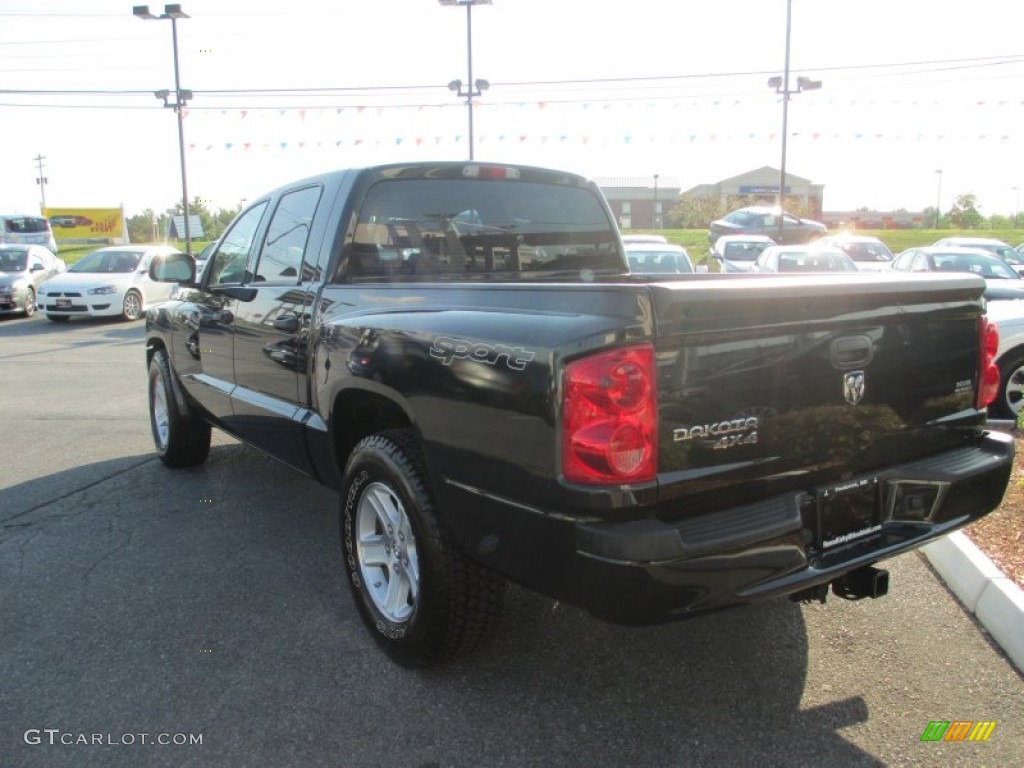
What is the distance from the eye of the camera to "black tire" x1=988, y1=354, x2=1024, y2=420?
22.2 feet

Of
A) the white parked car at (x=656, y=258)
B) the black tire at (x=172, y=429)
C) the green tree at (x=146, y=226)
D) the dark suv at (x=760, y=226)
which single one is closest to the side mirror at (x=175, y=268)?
the black tire at (x=172, y=429)

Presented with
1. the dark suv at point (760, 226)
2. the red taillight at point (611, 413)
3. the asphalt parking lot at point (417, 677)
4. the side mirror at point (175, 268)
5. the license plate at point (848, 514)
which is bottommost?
the asphalt parking lot at point (417, 677)

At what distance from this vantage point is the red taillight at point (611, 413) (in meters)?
2.20

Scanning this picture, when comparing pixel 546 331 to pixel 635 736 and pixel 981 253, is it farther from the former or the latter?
pixel 981 253

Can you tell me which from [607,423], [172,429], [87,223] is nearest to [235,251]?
[172,429]

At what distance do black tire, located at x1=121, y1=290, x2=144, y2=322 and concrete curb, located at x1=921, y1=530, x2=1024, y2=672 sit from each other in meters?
17.7

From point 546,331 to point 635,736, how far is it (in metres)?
1.35

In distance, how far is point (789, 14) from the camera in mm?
22516

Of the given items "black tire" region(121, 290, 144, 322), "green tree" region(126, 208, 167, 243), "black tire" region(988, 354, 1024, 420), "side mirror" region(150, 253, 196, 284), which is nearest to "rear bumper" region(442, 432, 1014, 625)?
"side mirror" region(150, 253, 196, 284)

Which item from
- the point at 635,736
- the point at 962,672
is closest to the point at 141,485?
the point at 635,736

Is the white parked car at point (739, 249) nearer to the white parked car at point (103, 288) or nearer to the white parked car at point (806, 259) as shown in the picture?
the white parked car at point (806, 259)

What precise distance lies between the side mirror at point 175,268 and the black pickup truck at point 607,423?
59.8 inches

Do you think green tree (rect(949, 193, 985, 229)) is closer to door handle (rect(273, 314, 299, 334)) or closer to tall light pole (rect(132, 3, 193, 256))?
tall light pole (rect(132, 3, 193, 256))

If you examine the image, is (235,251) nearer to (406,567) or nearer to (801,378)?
(406,567)
